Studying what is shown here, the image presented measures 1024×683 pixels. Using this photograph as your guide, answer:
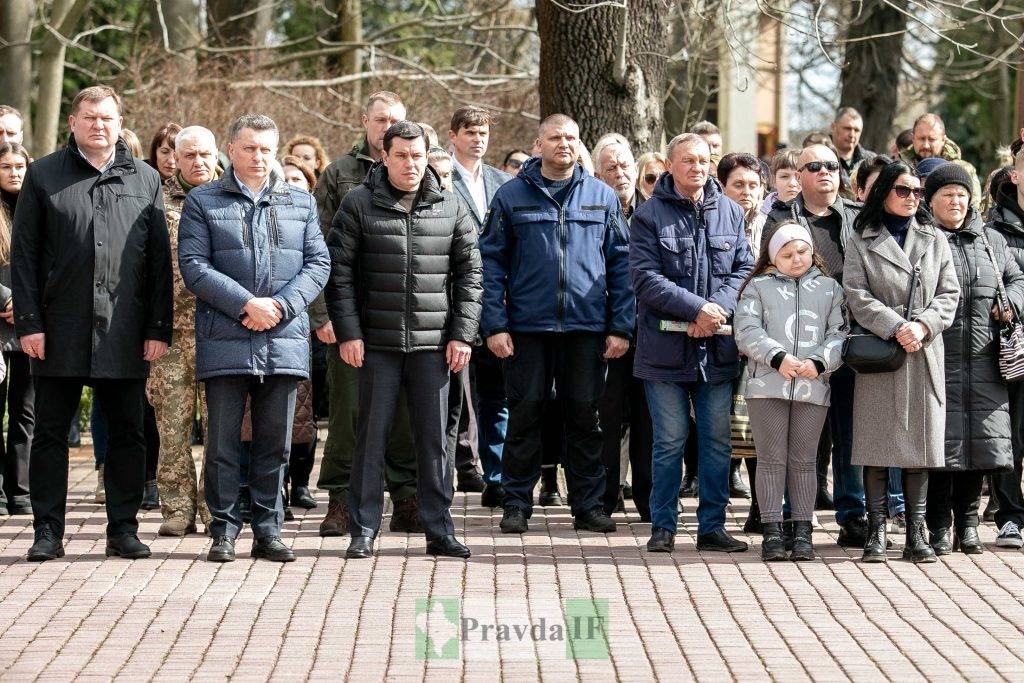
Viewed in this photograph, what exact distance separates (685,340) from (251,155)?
243 cm

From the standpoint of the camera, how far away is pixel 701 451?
8578mm

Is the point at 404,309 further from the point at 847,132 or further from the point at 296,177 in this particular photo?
the point at 847,132

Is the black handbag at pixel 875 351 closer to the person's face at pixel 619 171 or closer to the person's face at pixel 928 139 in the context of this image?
the person's face at pixel 619 171

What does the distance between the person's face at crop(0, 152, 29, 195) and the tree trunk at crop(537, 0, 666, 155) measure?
4472 mm

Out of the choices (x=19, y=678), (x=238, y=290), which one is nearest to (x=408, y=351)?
(x=238, y=290)

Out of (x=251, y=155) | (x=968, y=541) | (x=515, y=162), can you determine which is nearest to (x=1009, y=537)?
(x=968, y=541)

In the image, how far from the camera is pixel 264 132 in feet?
26.7

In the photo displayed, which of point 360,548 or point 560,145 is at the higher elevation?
point 560,145

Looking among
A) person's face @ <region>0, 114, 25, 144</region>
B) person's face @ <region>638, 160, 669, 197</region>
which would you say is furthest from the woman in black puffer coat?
person's face @ <region>0, 114, 25, 144</region>

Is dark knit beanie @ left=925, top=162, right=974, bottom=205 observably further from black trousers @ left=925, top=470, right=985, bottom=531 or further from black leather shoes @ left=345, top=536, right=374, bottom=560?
black leather shoes @ left=345, top=536, right=374, bottom=560

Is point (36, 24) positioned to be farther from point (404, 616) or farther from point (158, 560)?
point (404, 616)

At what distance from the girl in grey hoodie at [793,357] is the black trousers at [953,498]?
0.70m

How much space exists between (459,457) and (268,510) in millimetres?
2619

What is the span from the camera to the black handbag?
812cm
